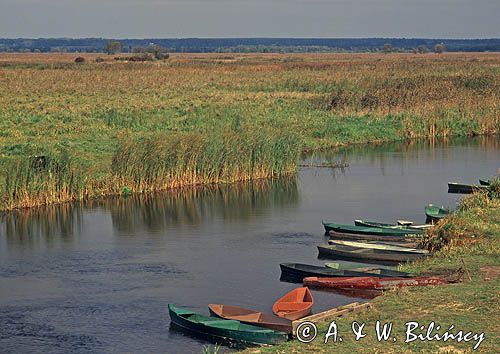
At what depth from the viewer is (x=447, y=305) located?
15.4m

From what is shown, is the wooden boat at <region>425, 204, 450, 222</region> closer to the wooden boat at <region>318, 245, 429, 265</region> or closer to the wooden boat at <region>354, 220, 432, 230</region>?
the wooden boat at <region>354, 220, 432, 230</region>

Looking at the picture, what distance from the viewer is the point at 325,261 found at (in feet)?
68.4

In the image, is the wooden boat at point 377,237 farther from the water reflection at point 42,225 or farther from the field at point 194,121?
the field at point 194,121

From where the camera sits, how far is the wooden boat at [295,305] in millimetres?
15523

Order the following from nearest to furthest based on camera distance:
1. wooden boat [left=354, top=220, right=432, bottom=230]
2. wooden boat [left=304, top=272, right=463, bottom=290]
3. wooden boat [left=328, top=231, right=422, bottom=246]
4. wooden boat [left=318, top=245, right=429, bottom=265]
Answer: wooden boat [left=304, top=272, right=463, bottom=290]
wooden boat [left=318, top=245, right=429, bottom=265]
wooden boat [left=328, top=231, right=422, bottom=246]
wooden boat [left=354, top=220, right=432, bottom=230]

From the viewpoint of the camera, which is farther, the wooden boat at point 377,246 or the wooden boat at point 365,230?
the wooden boat at point 365,230

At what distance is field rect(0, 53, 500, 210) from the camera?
93.4 ft

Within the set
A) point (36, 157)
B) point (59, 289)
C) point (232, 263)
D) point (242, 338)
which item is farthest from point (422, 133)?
point (242, 338)

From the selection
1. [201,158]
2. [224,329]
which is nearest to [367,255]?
[224,329]

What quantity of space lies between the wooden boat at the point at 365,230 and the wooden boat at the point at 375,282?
4.60 metres

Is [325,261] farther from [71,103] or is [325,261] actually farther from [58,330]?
[71,103]

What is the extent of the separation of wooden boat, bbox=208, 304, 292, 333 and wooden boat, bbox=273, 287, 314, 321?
267mm

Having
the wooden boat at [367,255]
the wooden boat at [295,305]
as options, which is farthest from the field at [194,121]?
the wooden boat at [295,305]

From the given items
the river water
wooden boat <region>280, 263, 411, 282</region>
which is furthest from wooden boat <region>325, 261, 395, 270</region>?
the river water
